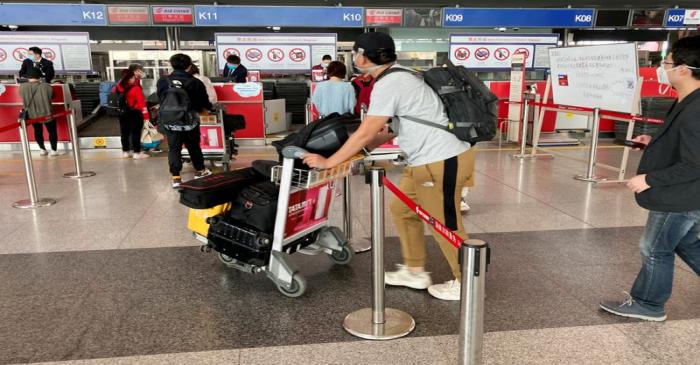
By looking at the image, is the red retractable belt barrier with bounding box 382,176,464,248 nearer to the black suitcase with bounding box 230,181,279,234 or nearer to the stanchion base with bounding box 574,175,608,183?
the black suitcase with bounding box 230,181,279,234

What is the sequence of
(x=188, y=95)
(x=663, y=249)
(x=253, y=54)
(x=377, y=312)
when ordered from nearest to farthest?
(x=663, y=249), (x=377, y=312), (x=188, y=95), (x=253, y=54)

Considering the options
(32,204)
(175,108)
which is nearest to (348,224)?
(175,108)

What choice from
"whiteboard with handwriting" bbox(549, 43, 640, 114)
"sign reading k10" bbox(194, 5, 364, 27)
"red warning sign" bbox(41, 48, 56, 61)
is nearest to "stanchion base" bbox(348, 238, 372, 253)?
"whiteboard with handwriting" bbox(549, 43, 640, 114)

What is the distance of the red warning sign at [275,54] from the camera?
11550 millimetres

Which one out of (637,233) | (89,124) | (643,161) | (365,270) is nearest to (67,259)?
(365,270)

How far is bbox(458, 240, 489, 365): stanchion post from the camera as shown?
67.0 inches

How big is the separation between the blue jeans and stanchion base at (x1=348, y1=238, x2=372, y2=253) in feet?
6.05

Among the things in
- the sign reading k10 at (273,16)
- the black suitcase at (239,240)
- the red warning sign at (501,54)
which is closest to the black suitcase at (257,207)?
the black suitcase at (239,240)

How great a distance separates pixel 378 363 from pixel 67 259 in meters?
2.59

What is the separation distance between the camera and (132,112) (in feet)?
26.3

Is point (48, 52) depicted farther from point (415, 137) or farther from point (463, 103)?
point (463, 103)

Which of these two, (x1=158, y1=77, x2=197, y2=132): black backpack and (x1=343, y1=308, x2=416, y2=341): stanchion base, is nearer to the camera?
(x1=343, y1=308, x2=416, y2=341): stanchion base

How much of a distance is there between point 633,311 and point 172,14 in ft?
35.6

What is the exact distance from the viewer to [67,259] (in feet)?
12.2
